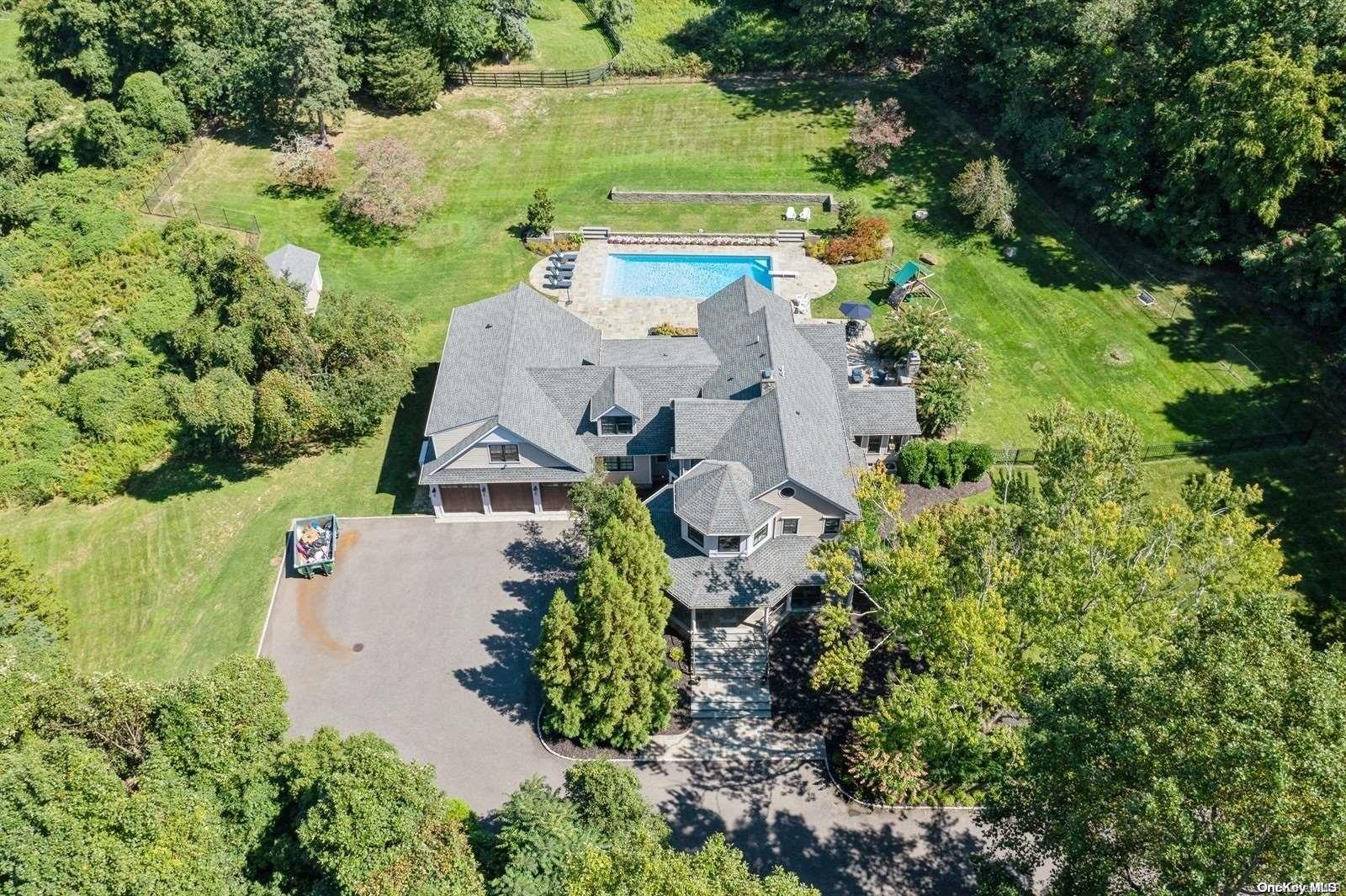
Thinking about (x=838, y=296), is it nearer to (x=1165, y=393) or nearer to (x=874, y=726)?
(x=1165, y=393)

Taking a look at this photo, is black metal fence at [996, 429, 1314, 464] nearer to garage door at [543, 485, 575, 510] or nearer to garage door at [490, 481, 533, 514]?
garage door at [543, 485, 575, 510]

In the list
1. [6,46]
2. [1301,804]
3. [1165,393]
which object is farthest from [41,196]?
[1301,804]

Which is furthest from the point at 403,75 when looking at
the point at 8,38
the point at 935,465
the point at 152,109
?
the point at 935,465

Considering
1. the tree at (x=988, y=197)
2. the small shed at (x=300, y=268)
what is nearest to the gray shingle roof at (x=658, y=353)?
the small shed at (x=300, y=268)

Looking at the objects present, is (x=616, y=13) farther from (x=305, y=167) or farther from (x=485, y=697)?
(x=485, y=697)

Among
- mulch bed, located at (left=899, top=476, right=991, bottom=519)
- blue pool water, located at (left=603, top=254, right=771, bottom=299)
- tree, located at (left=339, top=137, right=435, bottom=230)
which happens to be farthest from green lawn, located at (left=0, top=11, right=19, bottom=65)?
mulch bed, located at (left=899, top=476, right=991, bottom=519)

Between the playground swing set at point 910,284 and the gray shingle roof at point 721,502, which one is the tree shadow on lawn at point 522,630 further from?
the playground swing set at point 910,284
